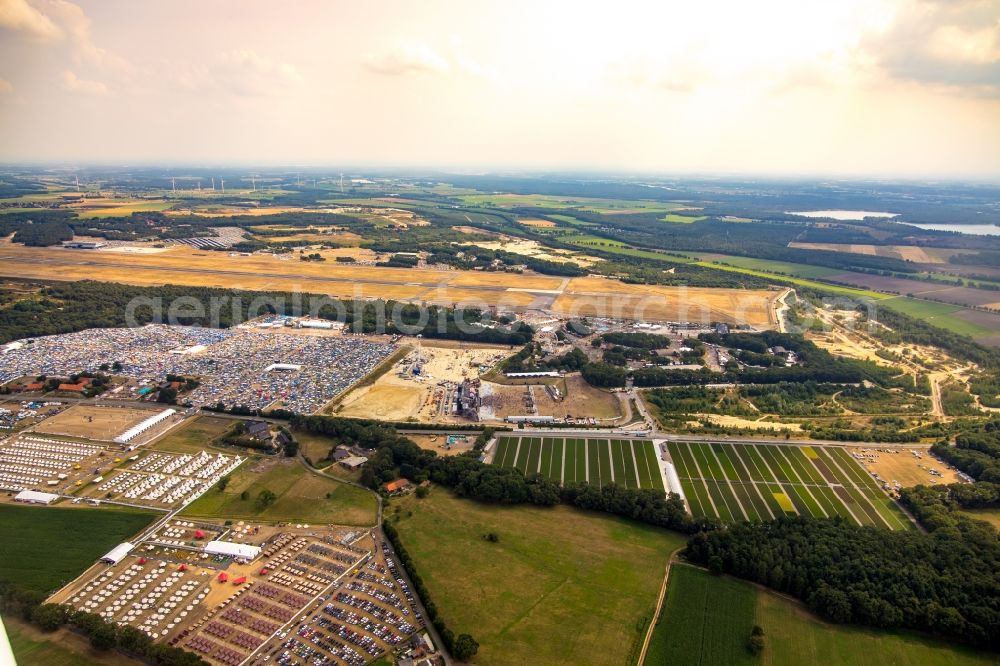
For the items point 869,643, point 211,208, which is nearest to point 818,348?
point 869,643

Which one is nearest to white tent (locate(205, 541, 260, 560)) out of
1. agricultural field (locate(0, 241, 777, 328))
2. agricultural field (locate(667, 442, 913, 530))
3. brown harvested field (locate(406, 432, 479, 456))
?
brown harvested field (locate(406, 432, 479, 456))

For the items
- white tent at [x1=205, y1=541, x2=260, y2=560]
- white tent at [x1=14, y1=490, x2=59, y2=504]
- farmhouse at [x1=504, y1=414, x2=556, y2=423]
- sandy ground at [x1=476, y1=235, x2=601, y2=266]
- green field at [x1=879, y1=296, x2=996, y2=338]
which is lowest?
white tent at [x1=205, y1=541, x2=260, y2=560]

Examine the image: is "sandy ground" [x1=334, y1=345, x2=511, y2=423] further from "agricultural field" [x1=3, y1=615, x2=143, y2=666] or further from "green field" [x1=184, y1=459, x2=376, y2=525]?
"agricultural field" [x1=3, y1=615, x2=143, y2=666]

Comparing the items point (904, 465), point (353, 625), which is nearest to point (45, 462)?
point (353, 625)

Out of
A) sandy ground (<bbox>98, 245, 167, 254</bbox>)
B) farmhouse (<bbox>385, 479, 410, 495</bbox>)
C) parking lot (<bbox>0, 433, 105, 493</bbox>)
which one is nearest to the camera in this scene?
parking lot (<bbox>0, 433, 105, 493</bbox>)

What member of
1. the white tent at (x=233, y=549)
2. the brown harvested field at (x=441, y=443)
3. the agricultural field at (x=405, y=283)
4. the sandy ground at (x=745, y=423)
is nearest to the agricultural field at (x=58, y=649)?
the white tent at (x=233, y=549)
